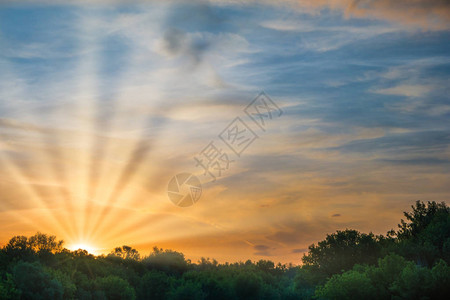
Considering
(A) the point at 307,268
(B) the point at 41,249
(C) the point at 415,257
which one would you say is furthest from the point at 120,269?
(C) the point at 415,257

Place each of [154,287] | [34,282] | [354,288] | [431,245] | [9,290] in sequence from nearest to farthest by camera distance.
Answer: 1. [354,288]
2. [9,290]
3. [34,282]
4. [431,245]
5. [154,287]

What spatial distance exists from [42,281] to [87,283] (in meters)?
25.2

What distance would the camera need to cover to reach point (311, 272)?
11344 centimetres

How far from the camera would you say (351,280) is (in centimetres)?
7581

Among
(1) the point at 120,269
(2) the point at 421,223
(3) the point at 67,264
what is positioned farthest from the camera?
(1) the point at 120,269

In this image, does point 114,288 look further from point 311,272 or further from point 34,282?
point 311,272

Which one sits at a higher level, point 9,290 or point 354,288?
point 9,290

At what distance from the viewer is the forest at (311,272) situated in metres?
74.6

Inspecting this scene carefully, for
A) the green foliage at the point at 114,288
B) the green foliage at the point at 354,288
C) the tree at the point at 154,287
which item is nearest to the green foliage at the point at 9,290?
the green foliage at the point at 114,288

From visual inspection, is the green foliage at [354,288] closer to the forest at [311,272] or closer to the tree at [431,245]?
the forest at [311,272]

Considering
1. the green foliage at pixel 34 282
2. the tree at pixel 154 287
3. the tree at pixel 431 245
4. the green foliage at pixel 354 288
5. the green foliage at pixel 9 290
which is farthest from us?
the tree at pixel 154 287

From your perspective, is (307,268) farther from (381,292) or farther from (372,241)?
(381,292)

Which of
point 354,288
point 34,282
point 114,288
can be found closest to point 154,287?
point 114,288

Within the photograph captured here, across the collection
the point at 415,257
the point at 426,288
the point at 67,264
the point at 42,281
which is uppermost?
the point at 67,264
